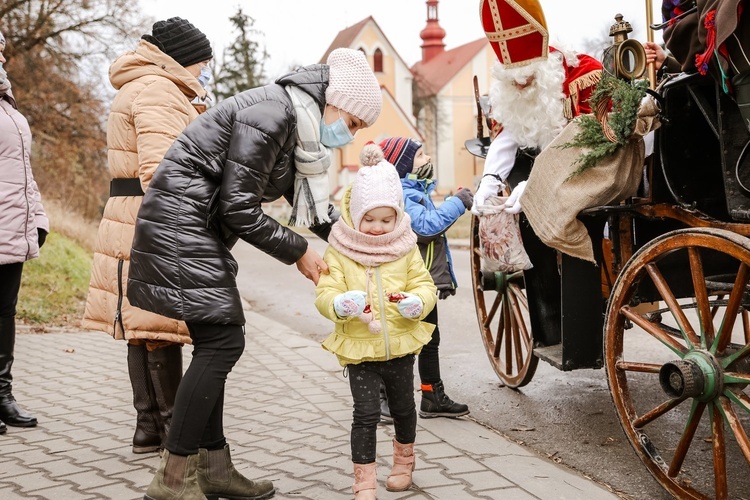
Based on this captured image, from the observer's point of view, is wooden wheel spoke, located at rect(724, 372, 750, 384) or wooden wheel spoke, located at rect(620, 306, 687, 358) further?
wooden wheel spoke, located at rect(620, 306, 687, 358)

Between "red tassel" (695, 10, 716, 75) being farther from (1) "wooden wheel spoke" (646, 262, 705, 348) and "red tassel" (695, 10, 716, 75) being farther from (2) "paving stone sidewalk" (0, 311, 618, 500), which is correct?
(2) "paving stone sidewalk" (0, 311, 618, 500)

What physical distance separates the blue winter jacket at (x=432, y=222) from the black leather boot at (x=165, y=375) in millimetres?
1427

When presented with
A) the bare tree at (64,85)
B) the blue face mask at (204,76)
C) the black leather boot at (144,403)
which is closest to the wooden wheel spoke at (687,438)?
the black leather boot at (144,403)

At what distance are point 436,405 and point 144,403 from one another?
162 centimetres

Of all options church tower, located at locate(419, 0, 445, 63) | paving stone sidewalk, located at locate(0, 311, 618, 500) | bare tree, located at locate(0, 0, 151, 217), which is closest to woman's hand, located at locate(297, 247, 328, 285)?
paving stone sidewalk, located at locate(0, 311, 618, 500)

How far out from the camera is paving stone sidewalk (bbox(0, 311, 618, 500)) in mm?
3500

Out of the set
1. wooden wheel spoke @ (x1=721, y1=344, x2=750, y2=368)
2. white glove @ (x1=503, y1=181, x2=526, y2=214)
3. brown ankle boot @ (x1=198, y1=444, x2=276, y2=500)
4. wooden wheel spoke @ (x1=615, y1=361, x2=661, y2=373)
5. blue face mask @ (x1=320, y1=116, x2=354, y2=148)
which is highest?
blue face mask @ (x1=320, y1=116, x2=354, y2=148)

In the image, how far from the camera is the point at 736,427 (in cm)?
285

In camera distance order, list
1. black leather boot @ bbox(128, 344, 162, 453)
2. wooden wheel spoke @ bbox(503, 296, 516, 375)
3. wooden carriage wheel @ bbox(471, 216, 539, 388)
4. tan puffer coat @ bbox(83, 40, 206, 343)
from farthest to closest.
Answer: wooden wheel spoke @ bbox(503, 296, 516, 375)
wooden carriage wheel @ bbox(471, 216, 539, 388)
black leather boot @ bbox(128, 344, 162, 453)
tan puffer coat @ bbox(83, 40, 206, 343)

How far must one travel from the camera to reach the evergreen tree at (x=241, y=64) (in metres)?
41.1

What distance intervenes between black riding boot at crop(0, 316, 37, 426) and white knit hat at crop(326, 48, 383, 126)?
8.59ft

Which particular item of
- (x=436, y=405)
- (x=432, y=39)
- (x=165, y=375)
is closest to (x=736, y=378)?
(x=436, y=405)

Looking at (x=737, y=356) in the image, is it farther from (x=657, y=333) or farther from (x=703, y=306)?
(x=657, y=333)

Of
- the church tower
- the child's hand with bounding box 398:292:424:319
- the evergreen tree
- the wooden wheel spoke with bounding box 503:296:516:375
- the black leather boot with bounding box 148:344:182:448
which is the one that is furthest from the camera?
the church tower
